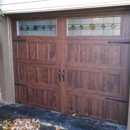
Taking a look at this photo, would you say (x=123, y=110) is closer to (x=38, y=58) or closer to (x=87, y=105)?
(x=87, y=105)

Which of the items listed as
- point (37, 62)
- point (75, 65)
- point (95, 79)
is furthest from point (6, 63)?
point (95, 79)

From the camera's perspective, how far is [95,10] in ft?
8.64

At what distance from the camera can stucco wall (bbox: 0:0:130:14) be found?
2396 mm

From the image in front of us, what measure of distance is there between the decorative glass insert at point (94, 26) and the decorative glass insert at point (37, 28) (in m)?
0.34

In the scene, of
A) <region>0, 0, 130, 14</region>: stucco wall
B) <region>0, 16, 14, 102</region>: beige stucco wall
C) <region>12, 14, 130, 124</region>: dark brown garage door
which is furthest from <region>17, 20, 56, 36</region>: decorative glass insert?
<region>0, 0, 130, 14</region>: stucco wall

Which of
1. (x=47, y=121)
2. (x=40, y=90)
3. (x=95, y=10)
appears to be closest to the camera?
(x=95, y=10)

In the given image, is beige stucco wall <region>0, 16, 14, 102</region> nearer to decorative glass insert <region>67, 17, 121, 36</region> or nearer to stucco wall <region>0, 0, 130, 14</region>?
stucco wall <region>0, 0, 130, 14</region>

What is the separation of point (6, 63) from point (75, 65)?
1477 mm

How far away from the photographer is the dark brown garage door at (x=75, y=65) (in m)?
2.68

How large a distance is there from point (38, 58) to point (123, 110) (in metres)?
1.78

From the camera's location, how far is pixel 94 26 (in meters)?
2.76

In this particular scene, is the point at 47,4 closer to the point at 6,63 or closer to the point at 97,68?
the point at 97,68

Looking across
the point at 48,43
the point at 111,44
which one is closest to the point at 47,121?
the point at 48,43

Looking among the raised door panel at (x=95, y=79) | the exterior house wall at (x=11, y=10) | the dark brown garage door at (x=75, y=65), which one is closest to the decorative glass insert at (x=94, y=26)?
the dark brown garage door at (x=75, y=65)
